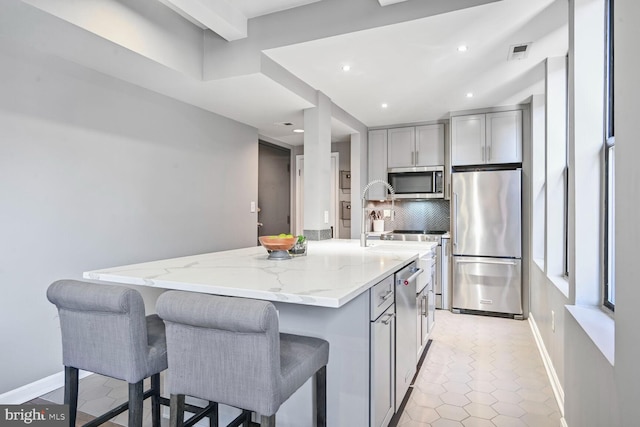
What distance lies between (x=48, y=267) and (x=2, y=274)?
0.26 meters

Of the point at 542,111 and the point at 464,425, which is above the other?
the point at 542,111

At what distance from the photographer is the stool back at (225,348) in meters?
1.14

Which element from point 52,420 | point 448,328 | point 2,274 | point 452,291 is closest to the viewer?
point 52,420

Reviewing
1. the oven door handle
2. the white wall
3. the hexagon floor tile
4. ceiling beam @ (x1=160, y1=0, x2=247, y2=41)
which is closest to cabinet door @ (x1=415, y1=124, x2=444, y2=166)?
the hexagon floor tile

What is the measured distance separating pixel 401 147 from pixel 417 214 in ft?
3.22

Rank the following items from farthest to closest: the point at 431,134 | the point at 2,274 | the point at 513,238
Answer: the point at 431,134 < the point at 513,238 < the point at 2,274

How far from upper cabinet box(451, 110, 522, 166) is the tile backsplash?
0.83 metres

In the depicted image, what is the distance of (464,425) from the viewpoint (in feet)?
6.77

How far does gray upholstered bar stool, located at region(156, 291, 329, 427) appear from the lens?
1.15m

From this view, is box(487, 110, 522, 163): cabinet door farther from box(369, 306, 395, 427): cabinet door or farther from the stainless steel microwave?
box(369, 306, 395, 427): cabinet door

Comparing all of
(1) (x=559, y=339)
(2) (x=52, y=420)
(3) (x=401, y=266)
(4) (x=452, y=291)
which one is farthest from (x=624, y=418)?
(4) (x=452, y=291)

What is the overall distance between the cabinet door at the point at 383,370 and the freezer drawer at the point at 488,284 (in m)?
2.63

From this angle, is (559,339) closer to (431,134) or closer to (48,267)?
(431,134)

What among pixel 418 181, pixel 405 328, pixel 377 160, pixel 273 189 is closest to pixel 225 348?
pixel 405 328
